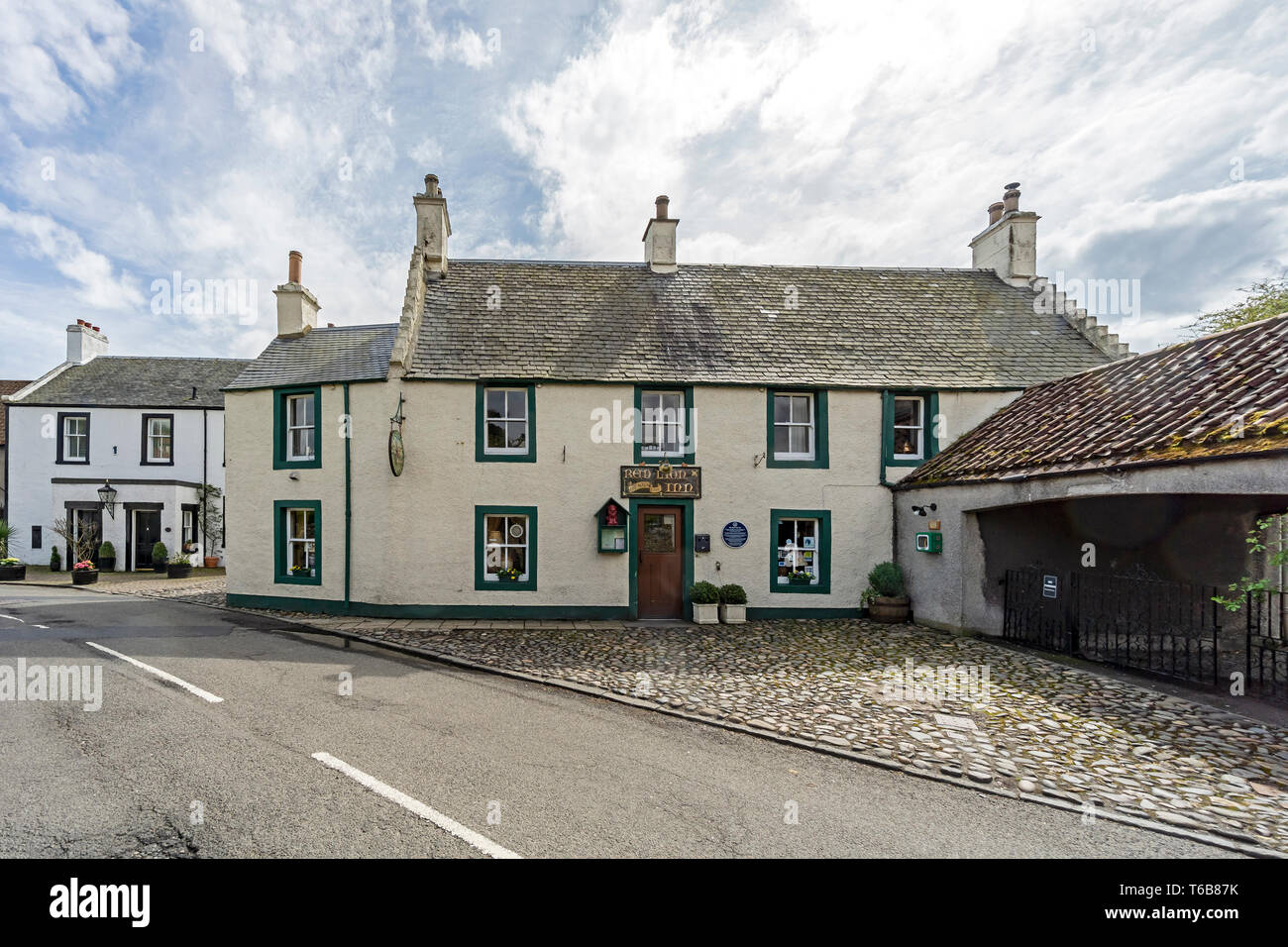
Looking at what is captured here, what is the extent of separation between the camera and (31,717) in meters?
6.64

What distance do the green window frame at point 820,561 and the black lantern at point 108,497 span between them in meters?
25.6

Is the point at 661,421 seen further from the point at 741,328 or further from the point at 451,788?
the point at 451,788

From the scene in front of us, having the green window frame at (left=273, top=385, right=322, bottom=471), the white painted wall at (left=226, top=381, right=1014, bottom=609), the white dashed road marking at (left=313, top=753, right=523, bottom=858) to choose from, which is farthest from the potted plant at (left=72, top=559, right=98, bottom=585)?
the white dashed road marking at (left=313, top=753, right=523, bottom=858)

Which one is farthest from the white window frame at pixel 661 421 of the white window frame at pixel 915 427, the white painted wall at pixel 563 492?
the white window frame at pixel 915 427

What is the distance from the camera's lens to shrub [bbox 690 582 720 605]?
12.8 meters

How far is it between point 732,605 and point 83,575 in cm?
2160

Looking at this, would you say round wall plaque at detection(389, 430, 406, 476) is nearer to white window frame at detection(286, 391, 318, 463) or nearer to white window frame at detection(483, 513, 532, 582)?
white window frame at detection(483, 513, 532, 582)

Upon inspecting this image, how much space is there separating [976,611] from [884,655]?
2.62m

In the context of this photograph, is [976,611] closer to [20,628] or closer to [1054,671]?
[1054,671]

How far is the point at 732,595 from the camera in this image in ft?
42.0

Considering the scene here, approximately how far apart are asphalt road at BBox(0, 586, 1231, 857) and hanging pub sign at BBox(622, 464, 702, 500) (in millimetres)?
5748

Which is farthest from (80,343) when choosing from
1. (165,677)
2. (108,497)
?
(165,677)

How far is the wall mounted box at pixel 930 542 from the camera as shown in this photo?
11.9 meters
